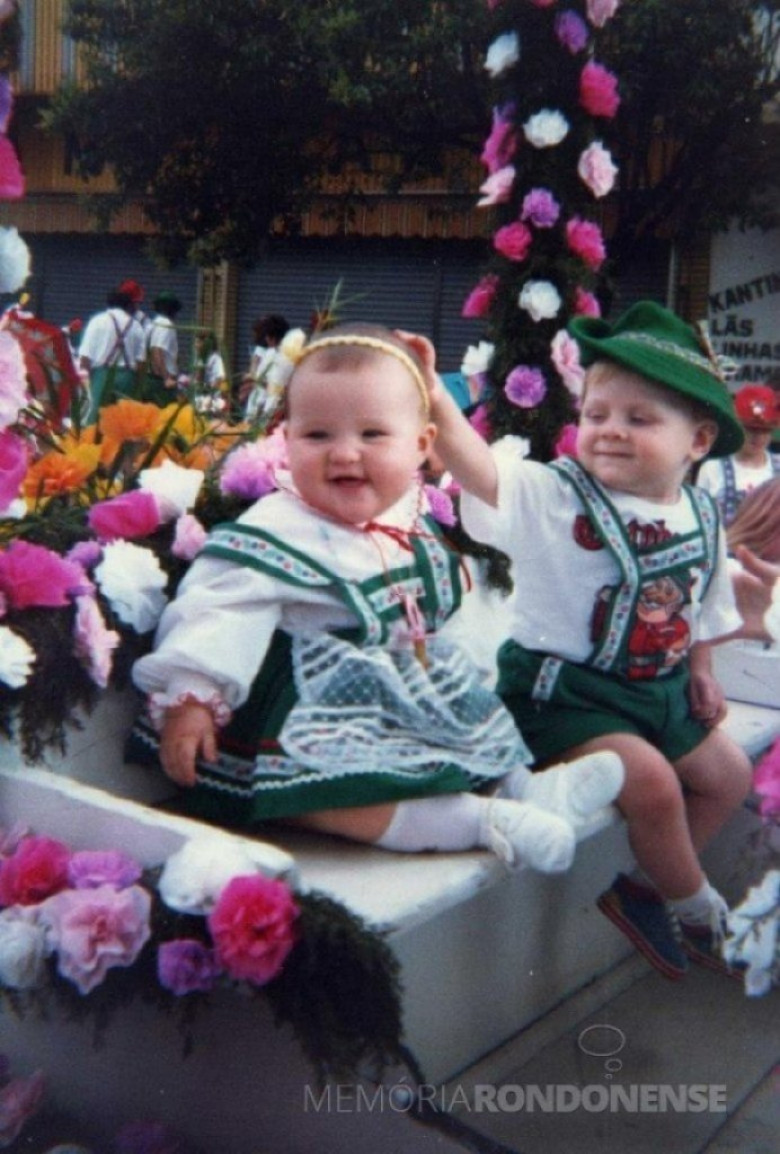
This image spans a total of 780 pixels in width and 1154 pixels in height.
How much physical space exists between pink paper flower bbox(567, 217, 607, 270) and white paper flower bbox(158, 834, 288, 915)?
317cm

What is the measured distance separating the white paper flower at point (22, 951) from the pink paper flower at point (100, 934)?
47mm

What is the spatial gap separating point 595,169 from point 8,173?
3.01 m

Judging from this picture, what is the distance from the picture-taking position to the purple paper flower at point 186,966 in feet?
6.14

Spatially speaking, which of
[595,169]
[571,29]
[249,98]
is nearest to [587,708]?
[595,169]

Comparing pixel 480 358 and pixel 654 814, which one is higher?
pixel 480 358

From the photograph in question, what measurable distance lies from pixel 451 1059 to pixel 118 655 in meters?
0.90

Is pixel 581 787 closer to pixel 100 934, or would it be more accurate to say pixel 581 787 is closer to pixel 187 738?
pixel 187 738

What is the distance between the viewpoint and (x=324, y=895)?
1.89 metres

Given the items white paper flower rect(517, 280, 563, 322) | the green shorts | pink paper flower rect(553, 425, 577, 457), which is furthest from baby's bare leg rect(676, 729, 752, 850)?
white paper flower rect(517, 280, 563, 322)

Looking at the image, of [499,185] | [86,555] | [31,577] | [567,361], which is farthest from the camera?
[499,185]

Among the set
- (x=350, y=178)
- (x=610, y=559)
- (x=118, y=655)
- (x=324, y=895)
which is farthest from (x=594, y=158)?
(x=350, y=178)

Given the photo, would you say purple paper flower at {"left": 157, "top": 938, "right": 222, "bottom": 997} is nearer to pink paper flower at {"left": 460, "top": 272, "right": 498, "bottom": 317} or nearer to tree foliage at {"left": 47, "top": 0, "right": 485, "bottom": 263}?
pink paper flower at {"left": 460, "top": 272, "right": 498, "bottom": 317}

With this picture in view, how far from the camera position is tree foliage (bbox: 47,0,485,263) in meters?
11.2

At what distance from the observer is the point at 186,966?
1870mm
